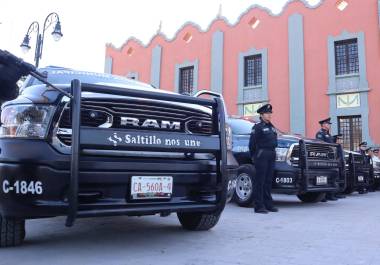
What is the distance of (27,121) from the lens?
334 centimetres

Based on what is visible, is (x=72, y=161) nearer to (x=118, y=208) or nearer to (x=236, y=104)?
(x=118, y=208)

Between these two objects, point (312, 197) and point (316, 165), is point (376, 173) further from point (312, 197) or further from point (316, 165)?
point (316, 165)

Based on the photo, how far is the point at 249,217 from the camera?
6.14m

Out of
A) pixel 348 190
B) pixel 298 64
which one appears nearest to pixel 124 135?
pixel 348 190

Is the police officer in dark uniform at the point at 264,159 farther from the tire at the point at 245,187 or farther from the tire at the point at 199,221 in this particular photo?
the tire at the point at 199,221

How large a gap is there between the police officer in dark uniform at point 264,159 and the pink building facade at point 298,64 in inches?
460

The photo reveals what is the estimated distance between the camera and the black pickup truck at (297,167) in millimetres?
7246

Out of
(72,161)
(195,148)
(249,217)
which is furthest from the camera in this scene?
(249,217)

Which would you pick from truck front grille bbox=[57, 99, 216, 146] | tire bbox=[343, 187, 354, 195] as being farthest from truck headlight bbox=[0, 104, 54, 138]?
tire bbox=[343, 187, 354, 195]

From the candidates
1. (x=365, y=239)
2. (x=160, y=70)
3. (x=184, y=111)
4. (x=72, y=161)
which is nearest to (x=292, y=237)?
(x=365, y=239)

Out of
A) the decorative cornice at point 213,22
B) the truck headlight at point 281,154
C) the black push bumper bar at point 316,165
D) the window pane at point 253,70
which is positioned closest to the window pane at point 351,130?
the window pane at point 253,70

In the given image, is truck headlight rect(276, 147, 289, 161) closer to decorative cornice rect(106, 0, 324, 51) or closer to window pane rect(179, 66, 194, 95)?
decorative cornice rect(106, 0, 324, 51)

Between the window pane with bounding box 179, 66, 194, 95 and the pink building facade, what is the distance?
0.05 meters

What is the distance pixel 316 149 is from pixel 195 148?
179 inches
